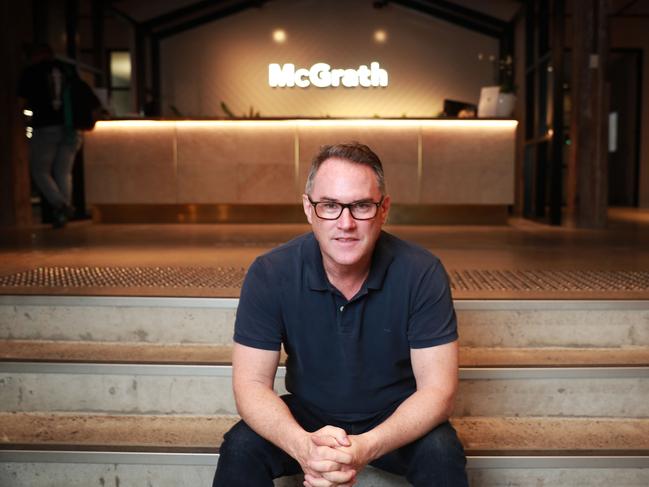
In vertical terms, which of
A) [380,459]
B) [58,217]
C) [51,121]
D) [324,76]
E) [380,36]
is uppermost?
[380,36]

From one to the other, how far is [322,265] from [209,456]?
26.3 inches

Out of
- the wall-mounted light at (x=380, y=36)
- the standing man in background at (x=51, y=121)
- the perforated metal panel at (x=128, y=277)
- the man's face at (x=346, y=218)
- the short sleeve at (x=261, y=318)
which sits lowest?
the perforated metal panel at (x=128, y=277)

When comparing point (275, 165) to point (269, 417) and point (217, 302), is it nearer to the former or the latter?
point (217, 302)

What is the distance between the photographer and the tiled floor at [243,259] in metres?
2.60

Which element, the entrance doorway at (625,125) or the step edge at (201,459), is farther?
the entrance doorway at (625,125)

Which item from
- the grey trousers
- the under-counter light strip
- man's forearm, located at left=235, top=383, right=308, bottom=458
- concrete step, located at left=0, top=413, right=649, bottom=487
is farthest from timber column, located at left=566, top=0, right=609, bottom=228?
man's forearm, located at left=235, top=383, right=308, bottom=458

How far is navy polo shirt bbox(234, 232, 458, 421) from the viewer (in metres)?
1.64

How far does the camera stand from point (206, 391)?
86.0 inches

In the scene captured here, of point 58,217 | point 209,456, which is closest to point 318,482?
point 209,456

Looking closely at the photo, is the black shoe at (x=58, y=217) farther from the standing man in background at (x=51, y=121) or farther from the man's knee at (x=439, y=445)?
the man's knee at (x=439, y=445)

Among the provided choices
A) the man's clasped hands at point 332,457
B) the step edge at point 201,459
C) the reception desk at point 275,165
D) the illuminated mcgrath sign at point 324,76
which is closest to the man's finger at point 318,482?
the man's clasped hands at point 332,457

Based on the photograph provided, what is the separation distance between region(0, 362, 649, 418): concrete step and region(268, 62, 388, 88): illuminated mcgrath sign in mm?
7971

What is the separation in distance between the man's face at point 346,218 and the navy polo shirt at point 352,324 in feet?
0.30

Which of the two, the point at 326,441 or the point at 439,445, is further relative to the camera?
the point at 439,445
